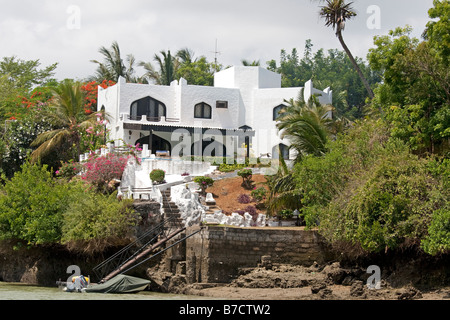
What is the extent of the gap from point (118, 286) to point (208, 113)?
23.5m

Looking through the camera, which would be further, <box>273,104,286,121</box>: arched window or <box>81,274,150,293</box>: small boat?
<box>273,104,286,121</box>: arched window

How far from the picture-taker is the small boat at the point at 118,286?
1078 inches

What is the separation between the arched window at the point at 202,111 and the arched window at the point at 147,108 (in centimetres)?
226

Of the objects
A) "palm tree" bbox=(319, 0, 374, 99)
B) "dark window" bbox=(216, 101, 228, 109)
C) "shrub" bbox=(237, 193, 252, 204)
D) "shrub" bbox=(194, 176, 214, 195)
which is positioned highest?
"palm tree" bbox=(319, 0, 374, 99)

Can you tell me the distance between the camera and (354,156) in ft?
101

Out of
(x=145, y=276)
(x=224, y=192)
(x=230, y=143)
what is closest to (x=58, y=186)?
(x=145, y=276)

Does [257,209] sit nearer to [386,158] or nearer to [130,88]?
[386,158]

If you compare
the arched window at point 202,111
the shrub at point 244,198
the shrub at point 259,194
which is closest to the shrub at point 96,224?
the shrub at point 244,198

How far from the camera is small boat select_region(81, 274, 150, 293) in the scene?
89.9 feet

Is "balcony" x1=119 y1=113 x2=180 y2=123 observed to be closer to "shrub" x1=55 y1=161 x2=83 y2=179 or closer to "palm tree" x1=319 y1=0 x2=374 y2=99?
"shrub" x1=55 y1=161 x2=83 y2=179

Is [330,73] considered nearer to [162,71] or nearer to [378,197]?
[162,71]

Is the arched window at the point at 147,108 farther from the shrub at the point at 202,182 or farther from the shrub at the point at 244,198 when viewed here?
the shrub at the point at 244,198

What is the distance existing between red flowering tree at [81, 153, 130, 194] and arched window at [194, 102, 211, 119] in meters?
11.4

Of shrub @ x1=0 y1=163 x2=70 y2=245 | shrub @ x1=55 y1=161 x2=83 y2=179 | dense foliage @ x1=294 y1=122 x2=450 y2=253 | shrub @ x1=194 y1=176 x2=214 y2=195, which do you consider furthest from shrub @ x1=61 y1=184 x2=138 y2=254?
shrub @ x1=55 y1=161 x2=83 y2=179
